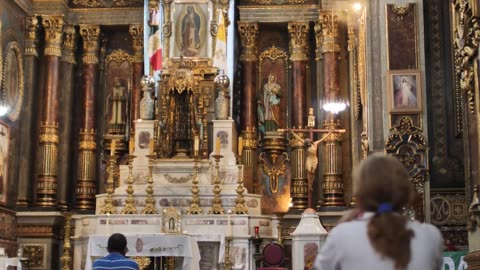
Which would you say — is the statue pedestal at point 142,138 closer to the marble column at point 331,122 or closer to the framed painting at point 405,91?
the marble column at point 331,122

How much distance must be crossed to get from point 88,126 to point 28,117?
1.87m

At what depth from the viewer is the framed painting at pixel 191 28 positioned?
2178cm

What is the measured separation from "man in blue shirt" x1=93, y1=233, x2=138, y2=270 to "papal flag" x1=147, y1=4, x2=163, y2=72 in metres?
16.4

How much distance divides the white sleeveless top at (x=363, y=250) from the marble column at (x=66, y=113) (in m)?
19.6

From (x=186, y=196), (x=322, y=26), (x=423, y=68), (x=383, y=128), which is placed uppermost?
(x=322, y=26)

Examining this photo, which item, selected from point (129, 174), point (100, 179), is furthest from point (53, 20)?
point (129, 174)

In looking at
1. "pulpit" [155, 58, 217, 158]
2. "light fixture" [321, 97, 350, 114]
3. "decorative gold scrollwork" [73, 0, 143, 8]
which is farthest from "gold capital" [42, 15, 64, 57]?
"light fixture" [321, 97, 350, 114]

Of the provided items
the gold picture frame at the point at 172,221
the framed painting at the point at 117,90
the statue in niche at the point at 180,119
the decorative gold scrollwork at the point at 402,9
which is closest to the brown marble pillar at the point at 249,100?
the statue in niche at the point at 180,119

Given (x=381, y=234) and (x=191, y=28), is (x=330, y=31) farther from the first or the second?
(x=381, y=234)

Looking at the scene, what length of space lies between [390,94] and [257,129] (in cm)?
852

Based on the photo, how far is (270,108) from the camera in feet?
73.9

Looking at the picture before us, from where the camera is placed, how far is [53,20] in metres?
22.2

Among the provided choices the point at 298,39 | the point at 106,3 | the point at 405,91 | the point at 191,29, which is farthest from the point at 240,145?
the point at 405,91

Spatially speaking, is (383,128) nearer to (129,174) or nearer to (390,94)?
(390,94)
